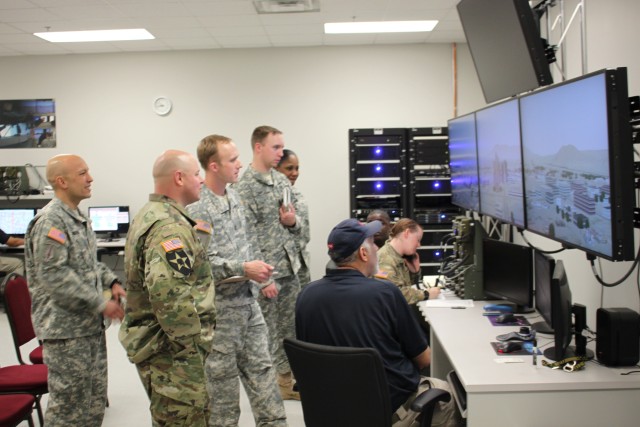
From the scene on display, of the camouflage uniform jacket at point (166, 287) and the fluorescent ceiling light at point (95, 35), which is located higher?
the fluorescent ceiling light at point (95, 35)

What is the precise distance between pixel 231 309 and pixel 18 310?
144 cm

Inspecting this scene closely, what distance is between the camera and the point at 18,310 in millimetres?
3291

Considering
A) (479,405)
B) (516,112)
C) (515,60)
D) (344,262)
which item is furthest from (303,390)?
(515,60)

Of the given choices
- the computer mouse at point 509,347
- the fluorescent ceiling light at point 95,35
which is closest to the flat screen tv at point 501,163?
the computer mouse at point 509,347

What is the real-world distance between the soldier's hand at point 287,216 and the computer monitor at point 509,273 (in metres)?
1.20

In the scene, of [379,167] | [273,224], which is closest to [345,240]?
[273,224]

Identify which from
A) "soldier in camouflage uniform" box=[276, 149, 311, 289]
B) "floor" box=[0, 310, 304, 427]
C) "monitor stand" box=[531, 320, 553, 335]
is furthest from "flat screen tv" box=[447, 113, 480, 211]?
"floor" box=[0, 310, 304, 427]

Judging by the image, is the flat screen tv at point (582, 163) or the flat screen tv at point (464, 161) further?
the flat screen tv at point (464, 161)

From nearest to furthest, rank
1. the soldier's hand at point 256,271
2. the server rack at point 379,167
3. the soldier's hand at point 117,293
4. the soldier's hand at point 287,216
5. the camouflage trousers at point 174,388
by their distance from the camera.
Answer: the camouflage trousers at point 174,388, the soldier's hand at point 256,271, the soldier's hand at point 117,293, the soldier's hand at point 287,216, the server rack at point 379,167

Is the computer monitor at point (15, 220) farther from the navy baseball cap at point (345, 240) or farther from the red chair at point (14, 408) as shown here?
the navy baseball cap at point (345, 240)

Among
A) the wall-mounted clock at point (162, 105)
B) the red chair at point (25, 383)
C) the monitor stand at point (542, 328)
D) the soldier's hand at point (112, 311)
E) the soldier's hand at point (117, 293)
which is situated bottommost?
the red chair at point (25, 383)

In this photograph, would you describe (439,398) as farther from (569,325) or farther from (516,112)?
(516,112)

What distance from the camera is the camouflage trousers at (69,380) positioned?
271 cm

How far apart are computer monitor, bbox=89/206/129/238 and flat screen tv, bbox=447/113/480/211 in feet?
14.3
